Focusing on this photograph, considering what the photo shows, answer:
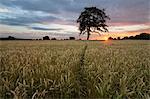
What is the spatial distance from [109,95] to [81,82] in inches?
33.6

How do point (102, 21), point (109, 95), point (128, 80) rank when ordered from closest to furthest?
point (109, 95), point (128, 80), point (102, 21)

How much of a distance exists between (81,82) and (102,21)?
30.9 m

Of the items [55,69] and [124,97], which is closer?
[124,97]

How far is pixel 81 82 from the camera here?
495cm

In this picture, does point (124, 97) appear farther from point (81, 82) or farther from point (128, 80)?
point (81, 82)

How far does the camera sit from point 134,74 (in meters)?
5.27

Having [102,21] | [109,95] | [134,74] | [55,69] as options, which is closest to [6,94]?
[55,69]

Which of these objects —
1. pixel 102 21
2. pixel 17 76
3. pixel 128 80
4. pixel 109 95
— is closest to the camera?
pixel 109 95

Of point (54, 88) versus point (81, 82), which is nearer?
point (54, 88)

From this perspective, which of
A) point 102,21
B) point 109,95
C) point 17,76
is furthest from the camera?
point 102,21

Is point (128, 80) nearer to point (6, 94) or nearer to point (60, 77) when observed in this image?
point (60, 77)

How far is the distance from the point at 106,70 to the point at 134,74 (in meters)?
0.55

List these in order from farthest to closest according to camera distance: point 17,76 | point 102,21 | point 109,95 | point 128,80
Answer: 1. point 102,21
2. point 17,76
3. point 128,80
4. point 109,95

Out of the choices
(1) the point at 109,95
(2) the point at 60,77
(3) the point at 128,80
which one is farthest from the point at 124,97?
(2) the point at 60,77
